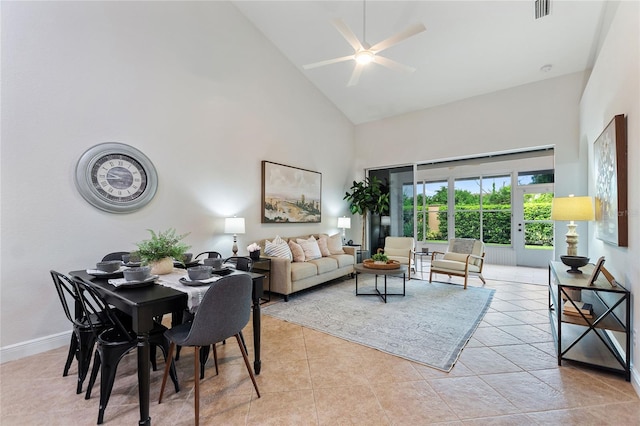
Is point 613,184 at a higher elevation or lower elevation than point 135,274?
higher

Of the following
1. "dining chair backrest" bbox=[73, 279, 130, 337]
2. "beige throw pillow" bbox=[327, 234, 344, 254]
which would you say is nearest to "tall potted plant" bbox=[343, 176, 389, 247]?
"beige throw pillow" bbox=[327, 234, 344, 254]

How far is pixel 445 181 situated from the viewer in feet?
27.2

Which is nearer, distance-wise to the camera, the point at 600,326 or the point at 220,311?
the point at 220,311

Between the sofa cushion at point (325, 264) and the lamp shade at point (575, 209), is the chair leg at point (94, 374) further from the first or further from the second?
the lamp shade at point (575, 209)

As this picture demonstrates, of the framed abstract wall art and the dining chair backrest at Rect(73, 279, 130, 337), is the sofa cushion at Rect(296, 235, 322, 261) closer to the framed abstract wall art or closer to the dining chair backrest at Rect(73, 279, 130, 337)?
the dining chair backrest at Rect(73, 279, 130, 337)

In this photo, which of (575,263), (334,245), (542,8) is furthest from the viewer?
(334,245)

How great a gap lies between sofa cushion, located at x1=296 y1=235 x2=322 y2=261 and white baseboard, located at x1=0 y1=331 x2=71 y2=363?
3.23m

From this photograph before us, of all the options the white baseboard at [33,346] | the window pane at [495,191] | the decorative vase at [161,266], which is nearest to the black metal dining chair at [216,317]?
the decorative vase at [161,266]

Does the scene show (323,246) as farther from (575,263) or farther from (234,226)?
(575,263)

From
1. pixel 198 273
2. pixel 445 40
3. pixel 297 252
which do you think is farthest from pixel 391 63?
pixel 198 273

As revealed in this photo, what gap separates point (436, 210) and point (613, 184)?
5935mm

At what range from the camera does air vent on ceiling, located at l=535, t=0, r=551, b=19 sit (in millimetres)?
3446

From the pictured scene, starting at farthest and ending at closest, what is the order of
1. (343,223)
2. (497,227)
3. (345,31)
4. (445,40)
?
1. (497,227)
2. (343,223)
3. (445,40)
4. (345,31)

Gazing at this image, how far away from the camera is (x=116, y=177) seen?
321 centimetres
